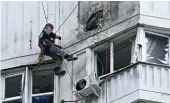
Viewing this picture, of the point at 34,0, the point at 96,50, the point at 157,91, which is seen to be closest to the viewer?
the point at 157,91

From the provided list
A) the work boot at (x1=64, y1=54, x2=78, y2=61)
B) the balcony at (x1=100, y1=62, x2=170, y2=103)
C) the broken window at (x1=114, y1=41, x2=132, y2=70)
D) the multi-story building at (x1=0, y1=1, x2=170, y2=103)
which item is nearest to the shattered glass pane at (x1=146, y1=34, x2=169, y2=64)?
the multi-story building at (x1=0, y1=1, x2=170, y2=103)

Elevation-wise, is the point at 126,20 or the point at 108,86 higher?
the point at 126,20

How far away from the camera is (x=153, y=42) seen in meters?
23.0

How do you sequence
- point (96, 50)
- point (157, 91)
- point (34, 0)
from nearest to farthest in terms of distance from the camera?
point (157, 91)
point (96, 50)
point (34, 0)

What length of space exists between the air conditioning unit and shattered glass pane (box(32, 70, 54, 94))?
148 cm

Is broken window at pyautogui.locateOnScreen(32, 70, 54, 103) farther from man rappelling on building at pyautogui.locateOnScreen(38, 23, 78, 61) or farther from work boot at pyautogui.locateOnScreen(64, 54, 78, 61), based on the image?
work boot at pyautogui.locateOnScreen(64, 54, 78, 61)

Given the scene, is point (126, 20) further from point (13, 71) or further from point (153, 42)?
point (13, 71)

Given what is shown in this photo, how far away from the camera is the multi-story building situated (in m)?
22.6

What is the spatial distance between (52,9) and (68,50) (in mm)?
1362

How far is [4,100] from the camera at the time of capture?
2530cm

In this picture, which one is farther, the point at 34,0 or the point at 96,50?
the point at 34,0

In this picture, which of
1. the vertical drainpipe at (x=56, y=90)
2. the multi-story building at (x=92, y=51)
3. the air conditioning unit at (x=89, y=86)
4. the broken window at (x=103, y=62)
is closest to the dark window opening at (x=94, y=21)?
the multi-story building at (x=92, y=51)

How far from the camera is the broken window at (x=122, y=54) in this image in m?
23.2

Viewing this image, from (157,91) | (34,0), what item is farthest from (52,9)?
(157,91)
